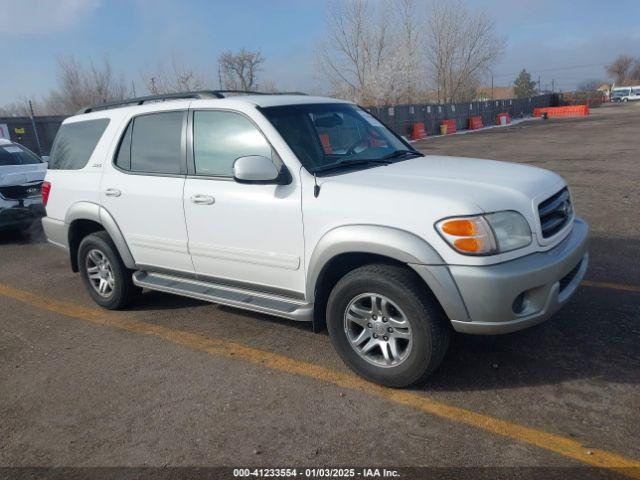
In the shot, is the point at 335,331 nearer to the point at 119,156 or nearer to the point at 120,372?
the point at 120,372

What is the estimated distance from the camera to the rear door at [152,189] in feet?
14.3

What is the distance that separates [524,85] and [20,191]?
102m

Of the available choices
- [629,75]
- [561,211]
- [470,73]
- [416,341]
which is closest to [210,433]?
[416,341]

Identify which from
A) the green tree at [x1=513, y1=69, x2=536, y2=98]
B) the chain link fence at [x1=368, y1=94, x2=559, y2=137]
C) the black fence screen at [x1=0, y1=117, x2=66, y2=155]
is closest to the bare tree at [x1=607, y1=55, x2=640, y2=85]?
the green tree at [x1=513, y1=69, x2=536, y2=98]

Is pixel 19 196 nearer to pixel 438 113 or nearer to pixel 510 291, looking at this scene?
pixel 510 291

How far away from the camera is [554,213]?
3.53 metres

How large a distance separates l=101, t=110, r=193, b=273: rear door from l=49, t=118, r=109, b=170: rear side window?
428mm

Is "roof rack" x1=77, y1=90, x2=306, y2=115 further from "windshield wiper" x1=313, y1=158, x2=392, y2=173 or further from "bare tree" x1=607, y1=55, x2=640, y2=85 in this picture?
"bare tree" x1=607, y1=55, x2=640, y2=85

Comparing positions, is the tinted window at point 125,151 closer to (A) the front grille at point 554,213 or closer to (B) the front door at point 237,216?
(B) the front door at point 237,216

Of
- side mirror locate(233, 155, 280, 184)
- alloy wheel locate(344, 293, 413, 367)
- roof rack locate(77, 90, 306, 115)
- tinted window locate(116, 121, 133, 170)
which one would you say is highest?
roof rack locate(77, 90, 306, 115)

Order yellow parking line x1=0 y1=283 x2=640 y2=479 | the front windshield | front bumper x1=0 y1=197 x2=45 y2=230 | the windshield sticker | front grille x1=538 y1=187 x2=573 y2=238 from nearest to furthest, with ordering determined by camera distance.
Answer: yellow parking line x1=0 y1=283 x2=640 y2=479
front grille x1=538 y1=187 x2=573 y2=238
the front windshield
the windshield sticker
front bumper x1=0 y1=197 x2=45 y2=230

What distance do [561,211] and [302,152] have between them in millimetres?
1808

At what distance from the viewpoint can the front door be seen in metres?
3.71

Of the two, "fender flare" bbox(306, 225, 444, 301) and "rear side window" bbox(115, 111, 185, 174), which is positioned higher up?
"rear side window" bbox(115, 111, 185, 174)
